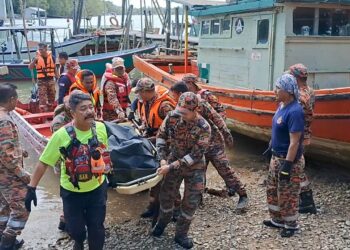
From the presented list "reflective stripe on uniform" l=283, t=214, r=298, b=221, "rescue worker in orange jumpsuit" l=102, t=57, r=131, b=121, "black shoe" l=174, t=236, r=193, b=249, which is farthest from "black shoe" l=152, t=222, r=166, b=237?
"rescue worker in orange jumpsuit" l=102, t=57, r=131, b=121

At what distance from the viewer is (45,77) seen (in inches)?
403

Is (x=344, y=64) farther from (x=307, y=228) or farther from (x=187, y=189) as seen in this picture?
(x=187, y=189)

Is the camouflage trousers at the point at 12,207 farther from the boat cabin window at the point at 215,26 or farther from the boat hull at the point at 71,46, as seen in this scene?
the boat hull at the point at 71,46

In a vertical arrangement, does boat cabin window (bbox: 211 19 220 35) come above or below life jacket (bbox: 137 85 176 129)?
above

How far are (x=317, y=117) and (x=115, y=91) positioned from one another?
3053mm

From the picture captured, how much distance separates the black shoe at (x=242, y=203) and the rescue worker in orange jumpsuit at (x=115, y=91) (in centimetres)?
207

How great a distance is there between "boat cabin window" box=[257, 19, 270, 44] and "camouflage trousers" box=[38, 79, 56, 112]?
5.06m

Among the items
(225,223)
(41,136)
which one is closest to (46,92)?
(41,136)

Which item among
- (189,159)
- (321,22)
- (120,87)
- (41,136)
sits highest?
(321,22)

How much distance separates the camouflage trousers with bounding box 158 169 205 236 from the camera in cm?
436

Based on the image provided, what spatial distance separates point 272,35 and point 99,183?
4.91 metres

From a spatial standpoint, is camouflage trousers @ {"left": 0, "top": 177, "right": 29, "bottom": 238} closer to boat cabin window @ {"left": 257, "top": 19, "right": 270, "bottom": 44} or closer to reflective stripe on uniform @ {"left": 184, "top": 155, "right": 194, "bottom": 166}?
reflective stripe on uniform @ {"left": 184, "top": 155, "right": 194, "bottom": 166}

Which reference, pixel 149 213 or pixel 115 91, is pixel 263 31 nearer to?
A: pixel 115 91

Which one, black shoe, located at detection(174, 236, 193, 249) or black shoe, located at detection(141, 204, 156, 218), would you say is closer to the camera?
black shoe, located at detection(174, 236, 193, 249)
